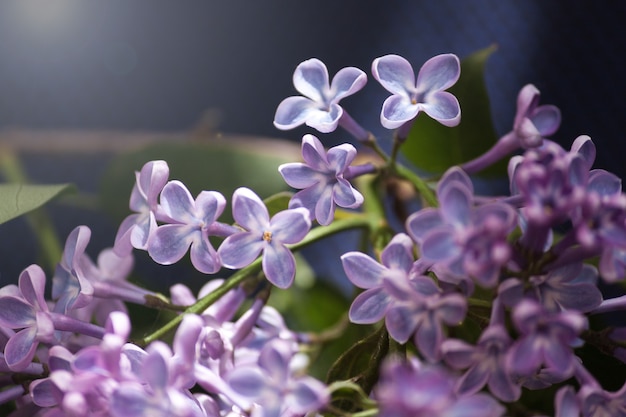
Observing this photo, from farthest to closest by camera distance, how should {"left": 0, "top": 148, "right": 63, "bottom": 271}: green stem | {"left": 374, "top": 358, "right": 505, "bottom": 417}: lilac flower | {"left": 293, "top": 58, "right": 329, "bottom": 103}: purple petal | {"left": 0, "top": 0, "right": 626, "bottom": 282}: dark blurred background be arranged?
{"left": 0, "top": 0, "right": 626, "bottom": 282}: dark blurred background
{"left": 0, "top": 148, "right": 63, "bottom": 271}: green stem
{"left": 293, "top": 58, "right": 329, "bottom": 103}: purple petal
{"left": 374, "top": 358, "right": 505, "bottom": 417}: lilac flower

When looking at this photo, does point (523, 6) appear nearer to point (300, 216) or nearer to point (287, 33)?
point (287, 33)

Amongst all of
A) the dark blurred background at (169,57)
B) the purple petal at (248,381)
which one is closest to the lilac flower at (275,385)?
the purple petal at (248,381)

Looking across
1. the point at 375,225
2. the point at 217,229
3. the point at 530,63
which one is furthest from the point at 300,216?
the point at 530,63

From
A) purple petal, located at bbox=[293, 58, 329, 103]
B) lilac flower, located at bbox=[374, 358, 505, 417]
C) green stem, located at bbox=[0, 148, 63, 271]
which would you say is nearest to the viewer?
lilac flower, located at bbox=[374, 358, 505, 417]

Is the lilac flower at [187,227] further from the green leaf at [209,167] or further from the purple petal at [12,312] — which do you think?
the green leaf at [209,167]

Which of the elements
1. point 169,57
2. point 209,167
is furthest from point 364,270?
point 169,57

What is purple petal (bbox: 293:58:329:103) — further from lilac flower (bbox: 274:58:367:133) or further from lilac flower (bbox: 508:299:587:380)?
lilac flower (bbox: 508:299:587:380)

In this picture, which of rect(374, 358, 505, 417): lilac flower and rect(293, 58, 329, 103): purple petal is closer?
rect(374, 358, 505, 417): lilac flower

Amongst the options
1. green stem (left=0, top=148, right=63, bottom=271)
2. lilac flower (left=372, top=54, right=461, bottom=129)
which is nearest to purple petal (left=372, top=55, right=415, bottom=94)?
lilac flower (left=372, top=54, right=461, bottom=129)
